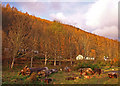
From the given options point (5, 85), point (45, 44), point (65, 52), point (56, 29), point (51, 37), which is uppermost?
point (56, 29)

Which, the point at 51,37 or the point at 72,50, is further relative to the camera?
the point at 72,50

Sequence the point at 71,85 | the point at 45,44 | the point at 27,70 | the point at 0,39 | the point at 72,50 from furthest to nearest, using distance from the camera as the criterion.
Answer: the point at 72,50
the point at 45,44
the point at 0,39
the point at 27,70
the point at 71,85

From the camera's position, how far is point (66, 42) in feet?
74.6

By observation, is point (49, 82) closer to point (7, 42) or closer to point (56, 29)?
point (7, 42)

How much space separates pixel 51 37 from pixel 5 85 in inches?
562

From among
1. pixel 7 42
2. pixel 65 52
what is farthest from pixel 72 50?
pixel 7 42

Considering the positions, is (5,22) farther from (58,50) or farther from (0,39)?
(58,50)

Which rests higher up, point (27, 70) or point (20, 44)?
point (20, 44)

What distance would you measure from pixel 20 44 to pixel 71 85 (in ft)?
38.2

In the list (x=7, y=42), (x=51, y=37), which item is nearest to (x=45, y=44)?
(x=51, y=37)

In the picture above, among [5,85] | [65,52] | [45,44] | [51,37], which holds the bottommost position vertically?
[5,85]

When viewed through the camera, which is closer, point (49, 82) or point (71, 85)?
point (71, 85)

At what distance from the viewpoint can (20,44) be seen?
16.2 m

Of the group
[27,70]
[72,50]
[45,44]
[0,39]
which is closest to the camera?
[27,70]
